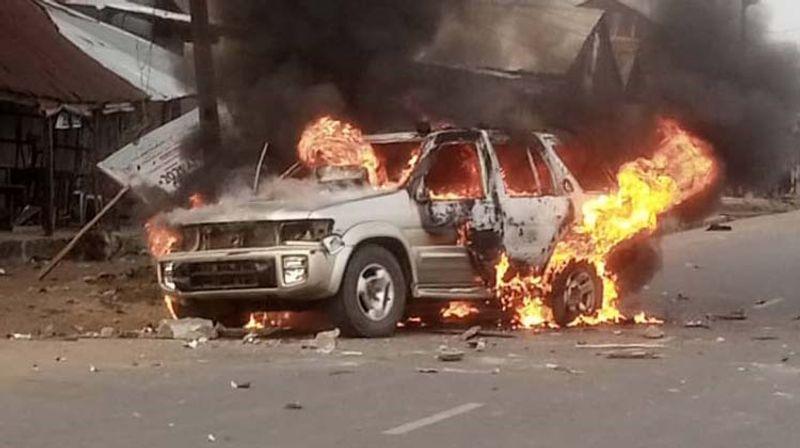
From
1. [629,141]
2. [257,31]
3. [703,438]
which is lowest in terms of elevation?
[703,438]

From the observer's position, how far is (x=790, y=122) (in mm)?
17562

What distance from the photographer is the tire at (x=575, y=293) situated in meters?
13.7

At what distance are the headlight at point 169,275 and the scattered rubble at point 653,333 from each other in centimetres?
406

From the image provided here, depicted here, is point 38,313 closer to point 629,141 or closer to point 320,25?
point 320,25

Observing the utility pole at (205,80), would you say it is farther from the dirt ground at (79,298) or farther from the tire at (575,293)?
the tire at (575,293)

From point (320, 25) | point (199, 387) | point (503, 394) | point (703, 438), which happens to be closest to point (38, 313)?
point (320, 25)

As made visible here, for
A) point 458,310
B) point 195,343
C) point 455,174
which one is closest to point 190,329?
point 195,343

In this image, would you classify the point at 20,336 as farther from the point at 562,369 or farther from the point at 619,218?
the point at 619,218

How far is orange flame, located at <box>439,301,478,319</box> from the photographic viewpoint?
13.7 metres

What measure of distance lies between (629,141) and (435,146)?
2.86m

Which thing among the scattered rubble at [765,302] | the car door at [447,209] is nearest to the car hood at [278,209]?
the car door at [447,209]

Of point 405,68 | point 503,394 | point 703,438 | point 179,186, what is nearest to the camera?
point 703,438

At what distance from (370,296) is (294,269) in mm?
766

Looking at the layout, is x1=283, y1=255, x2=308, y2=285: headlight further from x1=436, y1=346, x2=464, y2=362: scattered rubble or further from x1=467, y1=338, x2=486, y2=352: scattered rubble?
x1=467, y1=338, x2=486, y2=352: scattered rubble
